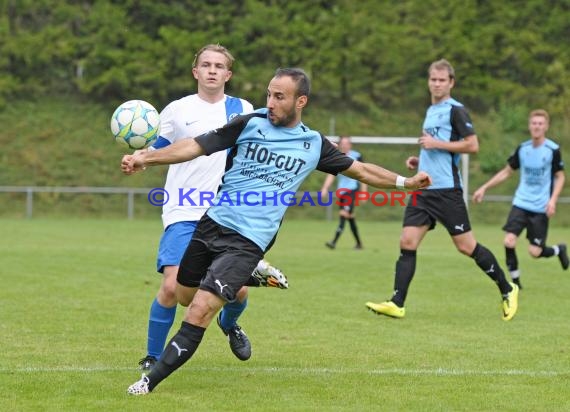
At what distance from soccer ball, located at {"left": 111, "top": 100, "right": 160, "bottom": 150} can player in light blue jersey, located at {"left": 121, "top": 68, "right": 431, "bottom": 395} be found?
489 millimetres

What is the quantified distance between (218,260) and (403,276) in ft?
13.1

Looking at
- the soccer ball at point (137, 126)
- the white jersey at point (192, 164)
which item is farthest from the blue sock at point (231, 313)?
the soccer ball at point (137, 126)

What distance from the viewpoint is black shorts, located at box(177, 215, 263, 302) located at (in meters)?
5.70

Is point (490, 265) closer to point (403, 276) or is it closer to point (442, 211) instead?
point (442, 211)

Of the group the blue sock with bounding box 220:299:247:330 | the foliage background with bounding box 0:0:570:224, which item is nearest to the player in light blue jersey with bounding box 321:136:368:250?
the blue sock with bounding box 220:299:247:330

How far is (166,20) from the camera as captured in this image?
35.6 meters

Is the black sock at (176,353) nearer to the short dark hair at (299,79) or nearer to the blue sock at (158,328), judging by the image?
the blue sock at (158,328)

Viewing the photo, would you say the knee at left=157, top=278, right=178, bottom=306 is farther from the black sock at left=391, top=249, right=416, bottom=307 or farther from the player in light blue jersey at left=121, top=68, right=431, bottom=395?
the black sock at left=391, top=249, right=416, bottom=307

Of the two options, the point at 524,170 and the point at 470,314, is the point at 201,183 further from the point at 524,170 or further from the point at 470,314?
the point at 524,170

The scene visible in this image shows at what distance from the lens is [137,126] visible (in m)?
6.16

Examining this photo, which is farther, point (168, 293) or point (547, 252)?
point (547, 252)

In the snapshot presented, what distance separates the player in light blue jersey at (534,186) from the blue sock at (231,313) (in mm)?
5875

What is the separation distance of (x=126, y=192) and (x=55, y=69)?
7.65 metres

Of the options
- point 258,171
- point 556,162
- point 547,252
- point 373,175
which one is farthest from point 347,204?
point 258,171
